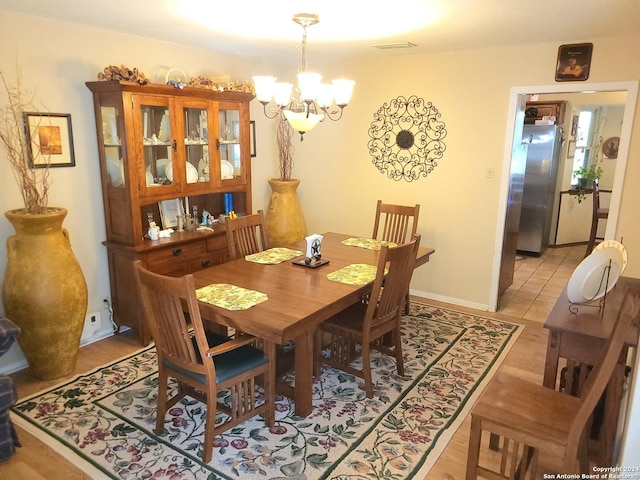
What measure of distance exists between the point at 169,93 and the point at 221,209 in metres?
1.21

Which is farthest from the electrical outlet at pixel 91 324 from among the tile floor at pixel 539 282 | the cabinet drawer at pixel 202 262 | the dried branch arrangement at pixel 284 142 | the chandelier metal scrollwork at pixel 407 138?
the tile floor at pixel 539 282

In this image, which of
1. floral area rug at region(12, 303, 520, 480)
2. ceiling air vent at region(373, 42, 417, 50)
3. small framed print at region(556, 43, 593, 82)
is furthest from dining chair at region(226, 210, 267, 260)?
small framed print at region(556, 43, 593, 82)

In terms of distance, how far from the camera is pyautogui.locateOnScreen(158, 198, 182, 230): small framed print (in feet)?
12.2

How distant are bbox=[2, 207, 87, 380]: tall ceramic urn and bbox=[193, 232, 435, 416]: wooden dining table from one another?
33.8 inches

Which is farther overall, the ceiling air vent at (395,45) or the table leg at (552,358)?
the ceiling air vent at (395,45)

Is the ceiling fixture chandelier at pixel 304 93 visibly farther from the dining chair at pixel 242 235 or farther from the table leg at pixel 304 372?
the table leg at pixel 304 372

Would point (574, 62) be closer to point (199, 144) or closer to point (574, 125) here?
point (199, 144)

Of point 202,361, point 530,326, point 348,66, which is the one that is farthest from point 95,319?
point 530,326

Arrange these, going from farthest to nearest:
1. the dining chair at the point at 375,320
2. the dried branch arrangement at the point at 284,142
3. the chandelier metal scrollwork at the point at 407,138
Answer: the dried branch arrangement at the point at 284,142, the chandelier metal scrollwork at the point at 407,138, the dining chair at the point at 375,320

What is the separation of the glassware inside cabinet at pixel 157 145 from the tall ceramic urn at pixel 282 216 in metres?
1.24

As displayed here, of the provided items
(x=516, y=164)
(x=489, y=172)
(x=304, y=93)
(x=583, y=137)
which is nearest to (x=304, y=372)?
(x=304, y=93)

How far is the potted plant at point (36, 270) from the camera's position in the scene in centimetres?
275

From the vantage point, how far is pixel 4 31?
109 inches

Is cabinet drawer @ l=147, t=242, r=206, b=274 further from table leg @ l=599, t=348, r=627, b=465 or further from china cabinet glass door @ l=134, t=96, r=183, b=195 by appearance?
table leg @ l=599, t=348, r=627, b=465
